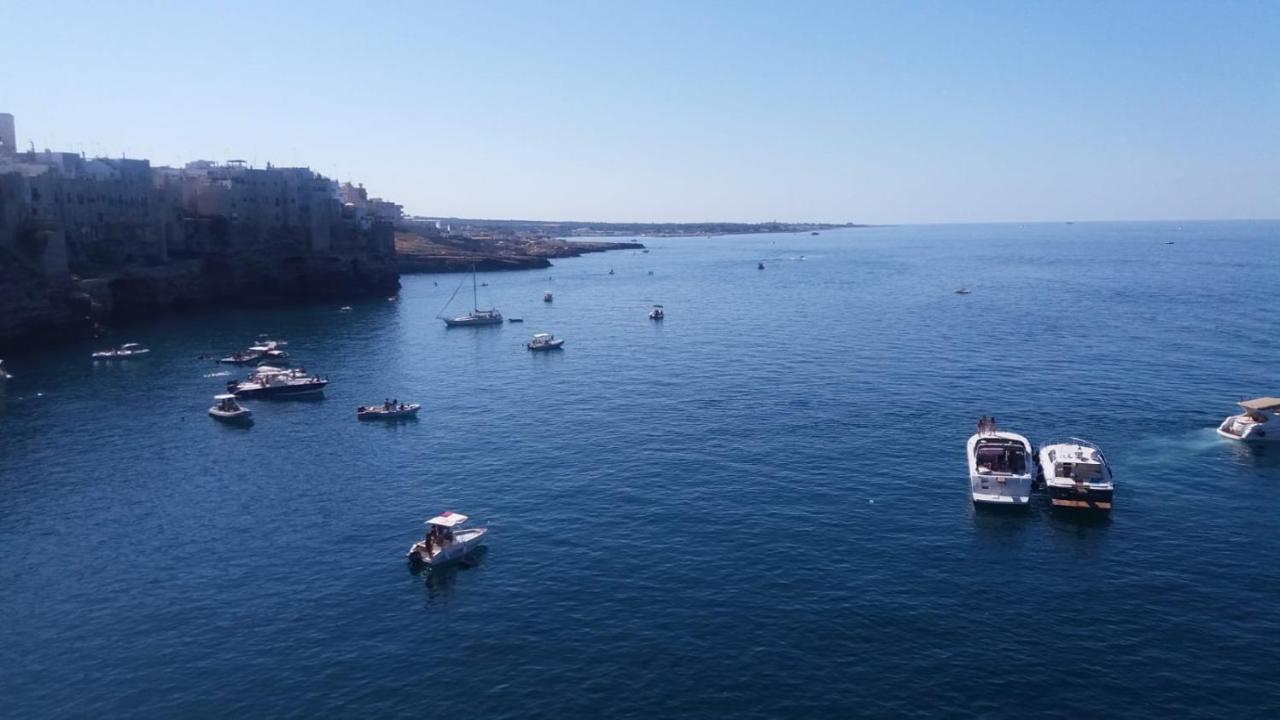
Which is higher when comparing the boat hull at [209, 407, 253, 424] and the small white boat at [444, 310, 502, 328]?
the small white boat at [444, 310, 502, 328]

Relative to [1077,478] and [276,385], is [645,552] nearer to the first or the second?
[1077,478]

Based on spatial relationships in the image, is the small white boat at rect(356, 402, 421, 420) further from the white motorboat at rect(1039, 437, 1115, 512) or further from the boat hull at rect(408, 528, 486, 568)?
the white motorboat at rect(1039, 437, 1115, 512)

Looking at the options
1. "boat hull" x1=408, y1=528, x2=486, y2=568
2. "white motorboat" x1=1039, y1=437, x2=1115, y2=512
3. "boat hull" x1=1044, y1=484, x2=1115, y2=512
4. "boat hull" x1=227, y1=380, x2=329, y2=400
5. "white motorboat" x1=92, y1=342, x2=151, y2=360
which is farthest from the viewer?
"white motorboat" x1=92, y1=342, x2=151, y2=360

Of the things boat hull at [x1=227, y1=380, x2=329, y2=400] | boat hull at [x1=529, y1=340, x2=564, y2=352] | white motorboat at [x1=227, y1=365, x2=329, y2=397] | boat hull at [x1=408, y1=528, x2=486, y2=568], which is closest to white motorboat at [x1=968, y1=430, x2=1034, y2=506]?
boat hull at [x1=408, y1=528, x2=486, y2=568]

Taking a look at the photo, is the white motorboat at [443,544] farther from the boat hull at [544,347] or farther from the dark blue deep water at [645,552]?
the boat hull at [544,347]

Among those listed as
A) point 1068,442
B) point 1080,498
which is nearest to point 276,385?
point 1068,442

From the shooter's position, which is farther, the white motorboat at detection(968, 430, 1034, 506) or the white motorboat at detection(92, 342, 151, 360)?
the white motorboat at detection(92, 342, 151, 360)

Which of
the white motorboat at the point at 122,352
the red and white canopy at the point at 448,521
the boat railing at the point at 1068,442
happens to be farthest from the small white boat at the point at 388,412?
the boat railing at the point at 1068,442
